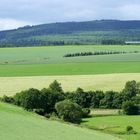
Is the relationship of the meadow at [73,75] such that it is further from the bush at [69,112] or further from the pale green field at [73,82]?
the bush at [69,112]

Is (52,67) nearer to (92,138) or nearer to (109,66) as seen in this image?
(109,66)

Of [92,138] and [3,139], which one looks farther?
[92,138]

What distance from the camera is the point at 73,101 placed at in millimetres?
77688

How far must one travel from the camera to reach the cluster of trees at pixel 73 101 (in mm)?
59719

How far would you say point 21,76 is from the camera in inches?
4451

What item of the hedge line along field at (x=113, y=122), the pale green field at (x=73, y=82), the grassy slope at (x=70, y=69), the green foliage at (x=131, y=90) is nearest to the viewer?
the hedge line along field at (x=113, y=122)

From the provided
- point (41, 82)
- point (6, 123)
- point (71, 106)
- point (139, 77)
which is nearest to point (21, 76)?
point (41, 82)

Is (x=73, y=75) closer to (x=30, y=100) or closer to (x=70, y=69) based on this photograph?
(x=70, y=69)

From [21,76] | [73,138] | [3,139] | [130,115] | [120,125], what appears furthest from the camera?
[21,76]

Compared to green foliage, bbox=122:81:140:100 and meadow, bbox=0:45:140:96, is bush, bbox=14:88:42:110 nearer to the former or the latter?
green foliage, bbox=122:81:140:100

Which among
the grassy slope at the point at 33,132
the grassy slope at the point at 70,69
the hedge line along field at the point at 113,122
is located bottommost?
the hedge line along field at the point at 113,122

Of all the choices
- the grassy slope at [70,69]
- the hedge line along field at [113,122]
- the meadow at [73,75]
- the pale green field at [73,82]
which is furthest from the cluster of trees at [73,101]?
the grassy slope at [70,69]

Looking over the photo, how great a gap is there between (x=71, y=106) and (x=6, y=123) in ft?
98.8

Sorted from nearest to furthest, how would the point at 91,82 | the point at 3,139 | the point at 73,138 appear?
the point at 3,139 < the point at 73,138 < the point at 91,82
